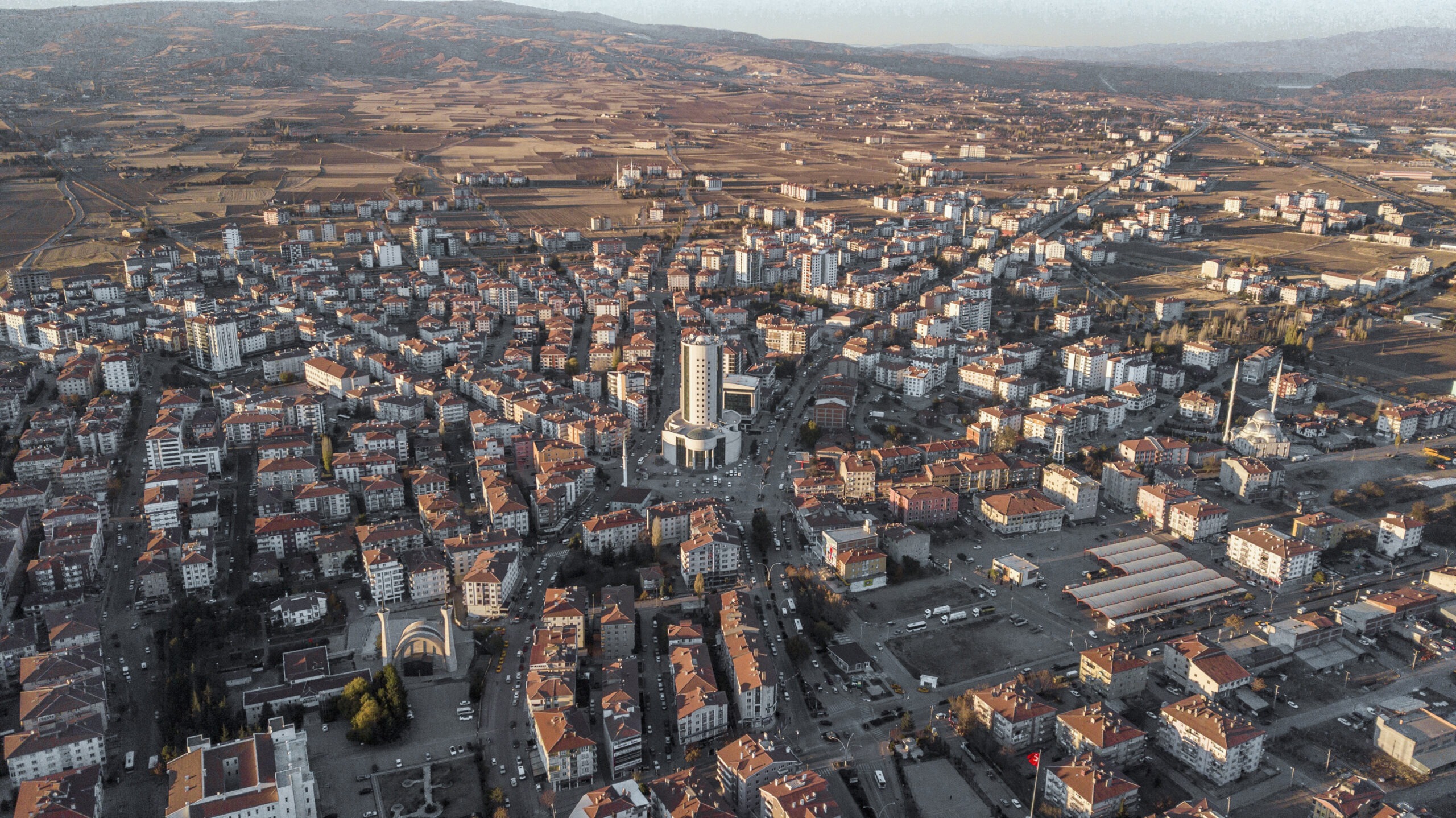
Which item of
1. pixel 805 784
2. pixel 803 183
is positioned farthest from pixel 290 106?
pixel 805 784

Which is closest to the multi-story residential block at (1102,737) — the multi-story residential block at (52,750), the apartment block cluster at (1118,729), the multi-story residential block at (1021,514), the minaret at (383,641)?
the apartment block cluster at (1118,729)

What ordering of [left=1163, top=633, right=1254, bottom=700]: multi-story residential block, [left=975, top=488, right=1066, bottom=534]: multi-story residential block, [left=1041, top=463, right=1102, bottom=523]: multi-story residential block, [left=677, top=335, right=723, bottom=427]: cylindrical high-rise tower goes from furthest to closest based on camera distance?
[left=677, top=335, right=723, bottom=427]: cylindrical high-rise tower → [left=1041, top=463, right=1102, bottom=523]: multi-story residential block → [left=975, top=488, right=1066, bottom=534]: multi-story residential block → [left=1163, top=633, right=1254, bottom=700]: multi-story residential block

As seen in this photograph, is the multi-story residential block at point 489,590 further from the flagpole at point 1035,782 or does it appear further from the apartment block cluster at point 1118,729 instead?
the flagpole at point 1035,782

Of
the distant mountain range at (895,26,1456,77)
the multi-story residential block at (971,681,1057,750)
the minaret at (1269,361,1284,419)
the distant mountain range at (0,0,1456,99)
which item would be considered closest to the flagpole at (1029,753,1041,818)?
the multi-story residential block at (971,681,1057,750)

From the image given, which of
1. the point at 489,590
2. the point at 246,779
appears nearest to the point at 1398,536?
the point at 489,590

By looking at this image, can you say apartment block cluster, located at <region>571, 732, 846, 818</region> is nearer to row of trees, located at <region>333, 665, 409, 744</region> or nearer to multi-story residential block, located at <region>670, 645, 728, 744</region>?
multi-story residential block, located at <region>670, 645, 728, 744</region>
